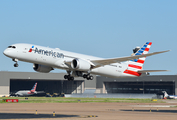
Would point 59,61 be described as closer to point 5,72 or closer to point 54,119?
point 54,119

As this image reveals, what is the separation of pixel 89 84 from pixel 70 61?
107960mm

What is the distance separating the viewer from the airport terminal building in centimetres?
14750

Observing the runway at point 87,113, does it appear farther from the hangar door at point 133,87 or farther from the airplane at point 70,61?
the hangar door at point 133,87

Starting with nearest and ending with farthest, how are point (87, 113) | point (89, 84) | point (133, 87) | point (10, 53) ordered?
point (87, 113)
point (10, 53)
point (89, 84)
point (133, 87)

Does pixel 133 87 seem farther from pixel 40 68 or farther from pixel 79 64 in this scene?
pixel 79 64

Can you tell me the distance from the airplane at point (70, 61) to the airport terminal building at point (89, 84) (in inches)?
2938

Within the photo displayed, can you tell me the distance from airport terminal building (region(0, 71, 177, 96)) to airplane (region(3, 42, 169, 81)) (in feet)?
245

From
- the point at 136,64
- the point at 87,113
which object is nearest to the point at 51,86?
the point at 136,64

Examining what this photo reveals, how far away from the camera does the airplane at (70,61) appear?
168 ft

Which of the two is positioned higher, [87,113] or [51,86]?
[51,86]

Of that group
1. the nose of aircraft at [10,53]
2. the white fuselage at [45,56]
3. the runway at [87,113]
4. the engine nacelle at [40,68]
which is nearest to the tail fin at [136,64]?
the white fuselage at [45,56]

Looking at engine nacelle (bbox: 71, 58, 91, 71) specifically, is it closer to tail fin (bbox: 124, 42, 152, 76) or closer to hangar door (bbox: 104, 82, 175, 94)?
tail fin (bbox: 124, 42, 152, 76)

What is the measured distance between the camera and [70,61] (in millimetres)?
56375

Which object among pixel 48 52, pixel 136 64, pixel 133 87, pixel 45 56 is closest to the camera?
pixel 45 56
